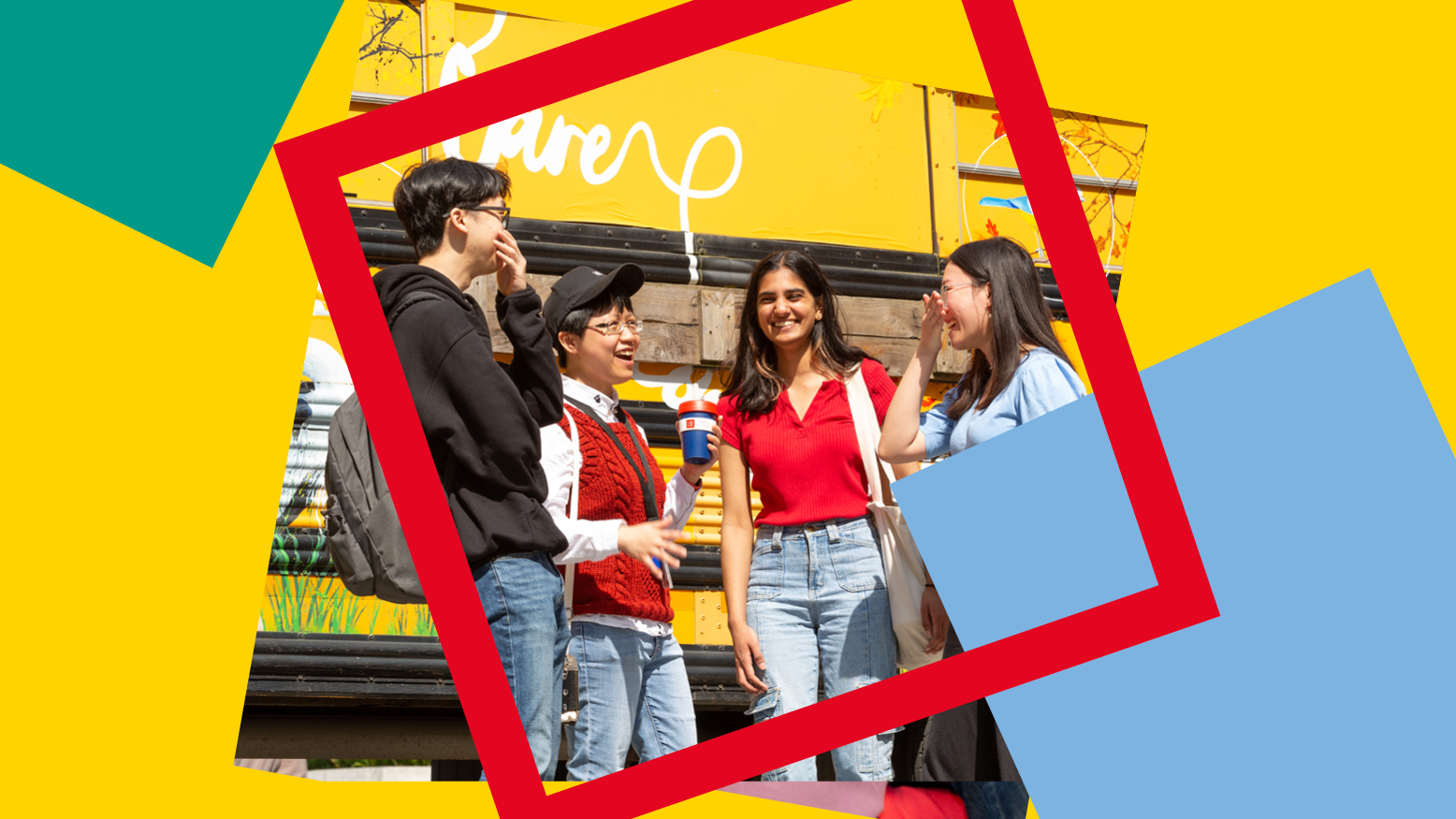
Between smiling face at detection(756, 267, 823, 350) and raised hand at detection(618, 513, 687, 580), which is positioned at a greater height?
smiling face at detection(756, 267, 823, 350)

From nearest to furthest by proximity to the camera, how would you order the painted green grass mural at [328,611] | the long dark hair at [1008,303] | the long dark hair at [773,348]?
the long dark hair at [1008,303] → the long dark hair at [773,348] → the painted green grass mural at [328,611]

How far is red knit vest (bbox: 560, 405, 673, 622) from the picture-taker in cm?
245

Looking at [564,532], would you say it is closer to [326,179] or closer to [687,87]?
[326,179]

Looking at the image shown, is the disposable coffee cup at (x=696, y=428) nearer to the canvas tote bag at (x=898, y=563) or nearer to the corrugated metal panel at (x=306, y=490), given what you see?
the canvas tote bag at (x=898, y=563)

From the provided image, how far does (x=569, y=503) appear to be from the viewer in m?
2.38

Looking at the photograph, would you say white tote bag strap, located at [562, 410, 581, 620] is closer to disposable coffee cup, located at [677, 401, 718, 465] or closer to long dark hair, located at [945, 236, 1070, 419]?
disposable coffee cup, located at [677, 401, 718, 465]

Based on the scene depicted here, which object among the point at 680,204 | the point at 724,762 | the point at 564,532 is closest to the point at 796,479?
the point at 564,532

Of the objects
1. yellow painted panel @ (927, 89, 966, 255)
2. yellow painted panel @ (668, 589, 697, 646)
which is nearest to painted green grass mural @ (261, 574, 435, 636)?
yellow painted panel @ (668, 589, 697, 646)

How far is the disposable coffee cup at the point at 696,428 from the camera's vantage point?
254 centimetres

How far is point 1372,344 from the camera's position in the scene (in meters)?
1.99

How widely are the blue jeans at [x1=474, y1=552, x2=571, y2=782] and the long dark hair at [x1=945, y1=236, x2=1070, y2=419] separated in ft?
3.22

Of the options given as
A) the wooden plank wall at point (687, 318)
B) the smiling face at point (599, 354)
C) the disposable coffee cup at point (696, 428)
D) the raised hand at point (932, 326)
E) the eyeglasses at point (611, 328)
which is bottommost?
the disposable coffee cup at point (696, 428)

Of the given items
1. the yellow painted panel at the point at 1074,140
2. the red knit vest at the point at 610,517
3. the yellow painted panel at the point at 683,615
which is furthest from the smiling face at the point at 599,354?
the yellow painted panel at the point at 1074,140

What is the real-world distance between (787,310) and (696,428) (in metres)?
0.37
